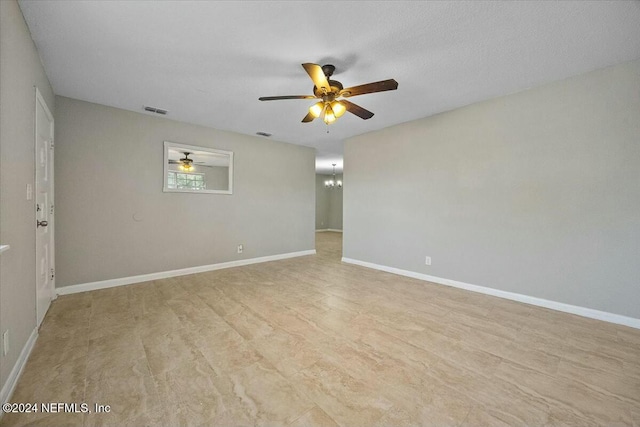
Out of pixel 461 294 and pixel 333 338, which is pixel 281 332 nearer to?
pixel 333 338

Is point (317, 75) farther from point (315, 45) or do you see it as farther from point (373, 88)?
point (373, 88)

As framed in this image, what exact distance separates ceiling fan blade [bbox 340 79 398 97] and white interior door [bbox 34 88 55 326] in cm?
282

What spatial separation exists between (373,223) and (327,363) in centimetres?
323

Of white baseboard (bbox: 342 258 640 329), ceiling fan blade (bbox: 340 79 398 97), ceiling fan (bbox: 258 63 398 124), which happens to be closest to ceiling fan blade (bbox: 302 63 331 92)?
ceiling fan (bbox: 258 63 398 124)

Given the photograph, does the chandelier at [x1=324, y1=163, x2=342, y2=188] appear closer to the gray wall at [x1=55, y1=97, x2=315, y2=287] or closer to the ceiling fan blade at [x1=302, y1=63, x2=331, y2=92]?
the gray wall at [x1=55, y1=97, x2=315, y2=287]

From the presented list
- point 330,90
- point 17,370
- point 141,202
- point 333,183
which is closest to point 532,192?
point 330,90

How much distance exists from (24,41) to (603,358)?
5.09 m

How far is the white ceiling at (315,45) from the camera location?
1.83m

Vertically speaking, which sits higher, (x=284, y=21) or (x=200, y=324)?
(x=284, y=21)

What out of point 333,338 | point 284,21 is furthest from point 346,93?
point 333,338

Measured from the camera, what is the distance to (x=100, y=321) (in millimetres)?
2457

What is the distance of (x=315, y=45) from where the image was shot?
2.21 metres

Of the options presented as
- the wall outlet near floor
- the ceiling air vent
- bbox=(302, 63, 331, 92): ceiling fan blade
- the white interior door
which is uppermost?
the ceiling air vent

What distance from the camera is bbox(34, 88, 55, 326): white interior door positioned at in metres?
2.31
